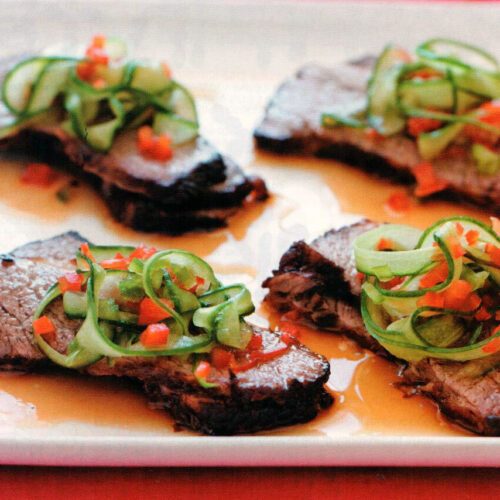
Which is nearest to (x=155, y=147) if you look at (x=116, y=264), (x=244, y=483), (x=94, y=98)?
(x=94, y=98)

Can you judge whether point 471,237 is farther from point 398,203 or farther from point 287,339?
point 398,203

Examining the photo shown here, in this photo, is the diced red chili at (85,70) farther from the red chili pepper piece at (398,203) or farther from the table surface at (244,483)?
the table surface at (244,483)

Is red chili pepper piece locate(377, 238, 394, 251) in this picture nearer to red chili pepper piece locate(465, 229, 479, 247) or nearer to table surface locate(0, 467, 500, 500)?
red chili pepper piece locate(465, 229, 479, 247)

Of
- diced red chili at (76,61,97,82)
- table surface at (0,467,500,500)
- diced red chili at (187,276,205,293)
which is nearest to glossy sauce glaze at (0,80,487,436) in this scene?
table surface at (0,467,500,500)

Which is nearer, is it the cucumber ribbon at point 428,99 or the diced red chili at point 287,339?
the diced red chili at point 287,339

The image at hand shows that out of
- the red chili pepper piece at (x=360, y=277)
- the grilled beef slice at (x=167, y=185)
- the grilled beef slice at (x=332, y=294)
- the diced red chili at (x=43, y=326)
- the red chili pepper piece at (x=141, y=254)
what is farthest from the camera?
the grilled beef slice at (x=167, y=185)

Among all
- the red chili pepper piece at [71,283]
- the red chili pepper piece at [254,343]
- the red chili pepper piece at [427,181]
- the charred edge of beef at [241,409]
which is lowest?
the charred edge of beef at [241,409]

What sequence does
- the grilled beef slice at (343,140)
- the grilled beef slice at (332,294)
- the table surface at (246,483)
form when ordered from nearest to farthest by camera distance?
the table surface at (246,483) < the grilled beef slice at (332,294) < the grilled beef slice at (343,140)

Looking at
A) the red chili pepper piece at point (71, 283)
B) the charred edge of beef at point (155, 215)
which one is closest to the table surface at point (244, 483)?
the red chili pepper piece at point (71, 283)
